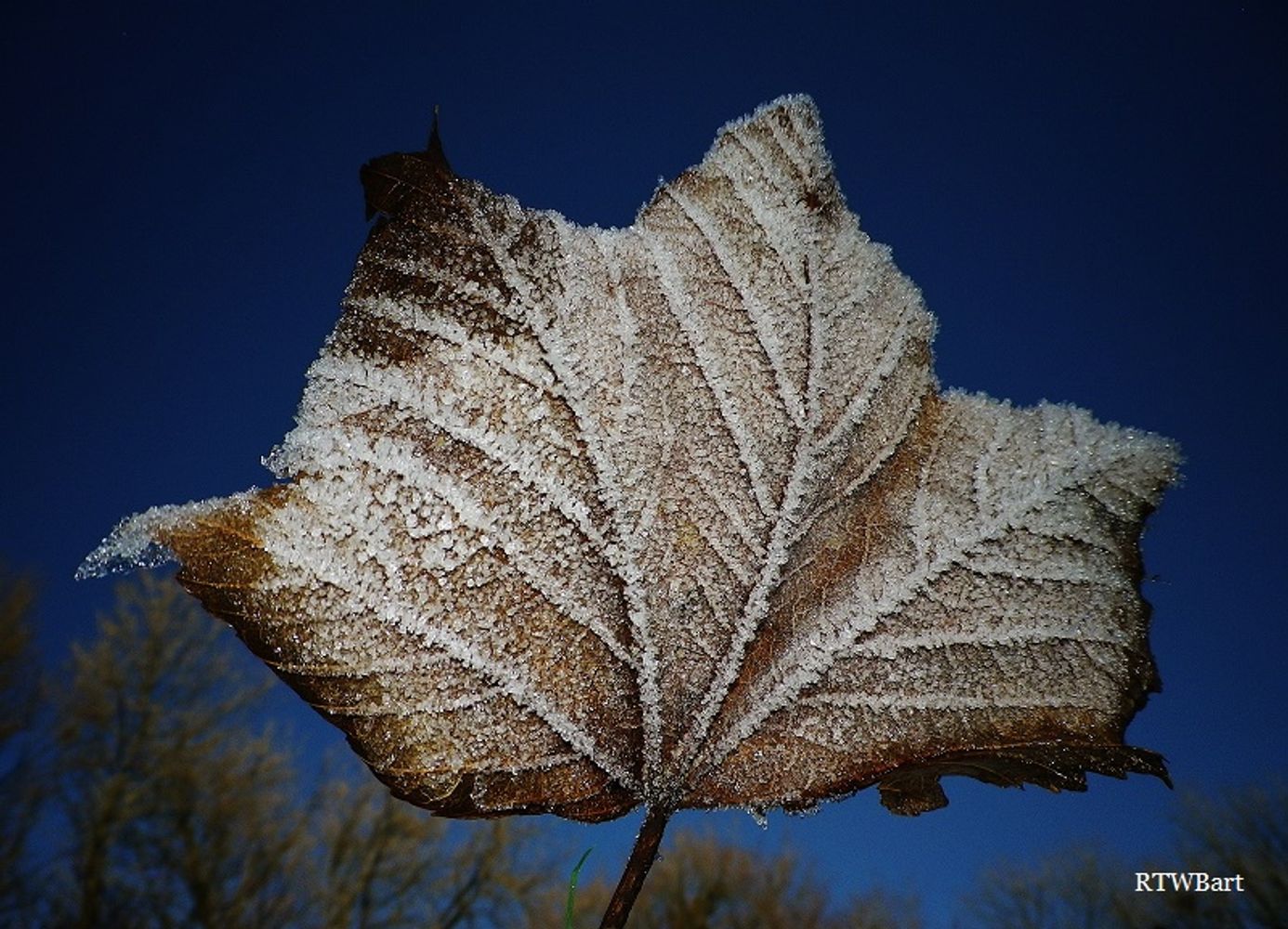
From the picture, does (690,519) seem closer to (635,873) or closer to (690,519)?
(690,519)

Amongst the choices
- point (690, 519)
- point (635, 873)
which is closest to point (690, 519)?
point (690, 519)

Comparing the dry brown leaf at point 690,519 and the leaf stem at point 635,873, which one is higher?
the dry brown leaf at point 690,519

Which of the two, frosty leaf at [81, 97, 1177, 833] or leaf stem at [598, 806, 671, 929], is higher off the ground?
frosty leaf at [81, 97, 1177, 833]

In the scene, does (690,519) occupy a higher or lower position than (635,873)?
higher

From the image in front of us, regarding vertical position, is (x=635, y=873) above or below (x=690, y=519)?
below

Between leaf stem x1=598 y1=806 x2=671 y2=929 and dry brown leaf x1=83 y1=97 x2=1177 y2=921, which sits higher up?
dry brown leaf x1=83 y1=97 x2=1177 y2=921
